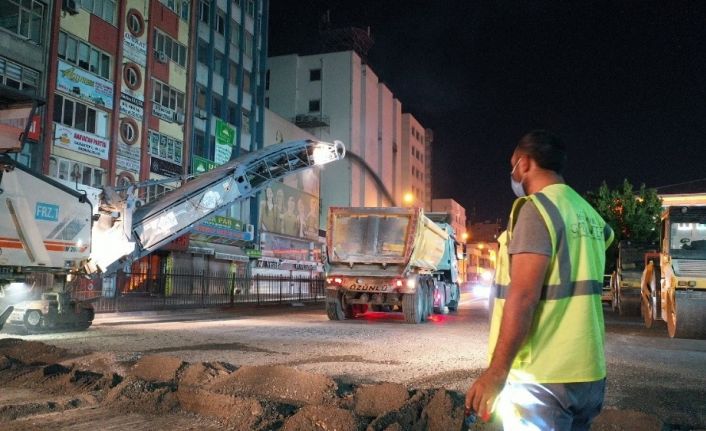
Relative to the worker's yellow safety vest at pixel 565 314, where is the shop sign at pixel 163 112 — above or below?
above

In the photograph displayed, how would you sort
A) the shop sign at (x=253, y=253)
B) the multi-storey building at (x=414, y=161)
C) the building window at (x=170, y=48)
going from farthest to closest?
the multi-storey building at (x=414, y=161) → the shop sign at (x=253, y=253) → the building window at (x=170, y=48)

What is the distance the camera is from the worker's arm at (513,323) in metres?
2.26

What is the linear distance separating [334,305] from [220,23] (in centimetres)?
3024

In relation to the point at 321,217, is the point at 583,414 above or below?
below

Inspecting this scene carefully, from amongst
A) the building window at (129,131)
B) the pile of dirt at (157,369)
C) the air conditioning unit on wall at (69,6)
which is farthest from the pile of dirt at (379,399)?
the building window at (129,131)

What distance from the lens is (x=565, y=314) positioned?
2312 millimetres

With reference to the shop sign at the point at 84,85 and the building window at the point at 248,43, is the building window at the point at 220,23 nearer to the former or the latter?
the building window at the point at 248,43

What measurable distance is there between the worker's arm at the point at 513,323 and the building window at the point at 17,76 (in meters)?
25.3

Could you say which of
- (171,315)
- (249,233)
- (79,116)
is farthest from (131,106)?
(171,315)

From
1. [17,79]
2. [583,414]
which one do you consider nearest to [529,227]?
[583,414]

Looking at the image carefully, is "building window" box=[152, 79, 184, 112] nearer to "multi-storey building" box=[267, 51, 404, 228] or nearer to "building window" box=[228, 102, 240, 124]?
"building window" box=[228, 102, 240, 124]

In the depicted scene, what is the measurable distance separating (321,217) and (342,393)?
170 feet

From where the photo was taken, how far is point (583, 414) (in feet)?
7.79

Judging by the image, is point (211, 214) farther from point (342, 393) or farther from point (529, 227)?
point (529, 227)
